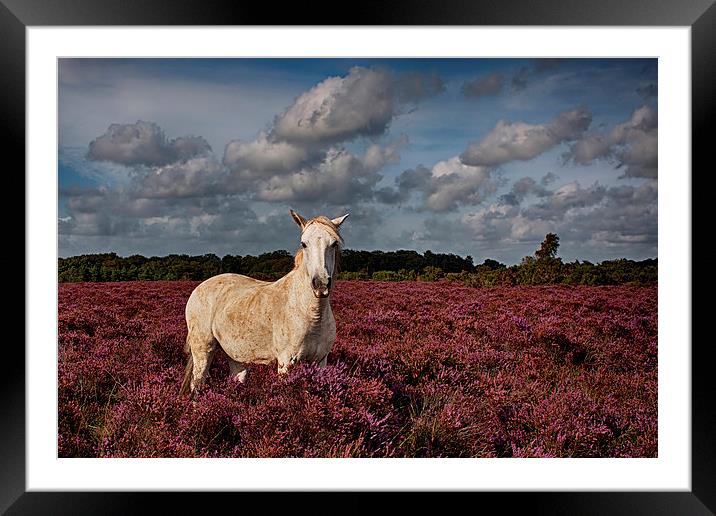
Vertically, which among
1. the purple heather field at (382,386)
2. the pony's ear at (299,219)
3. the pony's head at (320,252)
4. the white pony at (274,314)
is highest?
the pony's ear at (299,219)

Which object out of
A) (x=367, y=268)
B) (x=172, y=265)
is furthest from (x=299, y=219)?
(x=172, y=265)

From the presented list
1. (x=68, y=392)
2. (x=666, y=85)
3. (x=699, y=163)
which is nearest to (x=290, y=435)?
(x=68, y=392)

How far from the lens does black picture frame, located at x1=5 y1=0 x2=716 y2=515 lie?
3.08 m

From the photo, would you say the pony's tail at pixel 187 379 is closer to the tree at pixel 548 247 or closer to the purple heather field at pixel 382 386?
the purple heather field at pixel 382 386

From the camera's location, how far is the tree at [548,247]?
6.24 meters

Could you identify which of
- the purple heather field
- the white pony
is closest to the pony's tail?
the white pony

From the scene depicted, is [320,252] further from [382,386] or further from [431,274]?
[431,274]

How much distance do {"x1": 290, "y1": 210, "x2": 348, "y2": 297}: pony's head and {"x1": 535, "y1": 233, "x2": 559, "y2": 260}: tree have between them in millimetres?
3766

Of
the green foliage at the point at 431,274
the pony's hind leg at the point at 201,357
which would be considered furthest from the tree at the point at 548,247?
the pony's hind leg at the point at 201,357

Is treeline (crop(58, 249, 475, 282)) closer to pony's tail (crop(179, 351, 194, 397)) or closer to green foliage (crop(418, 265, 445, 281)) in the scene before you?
green foliage (crop(418, 265, 445, 281))
